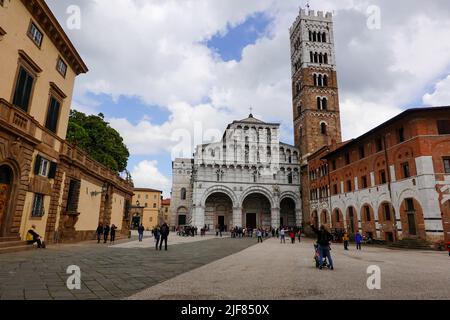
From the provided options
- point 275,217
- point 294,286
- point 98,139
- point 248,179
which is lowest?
point 294,286

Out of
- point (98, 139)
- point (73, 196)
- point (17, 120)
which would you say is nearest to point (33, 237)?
point (73, 196)

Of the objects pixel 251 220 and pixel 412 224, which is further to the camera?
pixel 251 220

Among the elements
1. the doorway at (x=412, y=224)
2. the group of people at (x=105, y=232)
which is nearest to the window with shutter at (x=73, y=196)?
the group of people at (x=105, y=232)

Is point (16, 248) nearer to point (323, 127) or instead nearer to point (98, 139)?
point (98, 139)

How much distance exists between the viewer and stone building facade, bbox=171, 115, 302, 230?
45.2 m

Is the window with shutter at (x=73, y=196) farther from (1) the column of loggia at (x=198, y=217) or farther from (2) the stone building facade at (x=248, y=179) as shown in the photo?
(2) the stone building facade at (x=248, y=179)

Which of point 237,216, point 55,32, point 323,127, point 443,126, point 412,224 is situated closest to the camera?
point 55,32

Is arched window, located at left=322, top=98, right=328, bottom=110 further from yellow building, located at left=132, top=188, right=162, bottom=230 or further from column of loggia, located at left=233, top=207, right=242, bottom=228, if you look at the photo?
yellow building, located at left=132, top=188, right=162, bottom=230

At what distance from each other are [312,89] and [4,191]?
1892 inches

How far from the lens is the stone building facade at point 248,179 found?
148ft

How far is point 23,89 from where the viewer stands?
12.4 m

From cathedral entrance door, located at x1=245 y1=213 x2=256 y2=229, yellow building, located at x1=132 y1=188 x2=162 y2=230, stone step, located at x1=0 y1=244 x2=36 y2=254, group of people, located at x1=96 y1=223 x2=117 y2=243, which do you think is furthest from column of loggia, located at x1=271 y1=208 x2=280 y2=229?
yellow building, located at x1=132 y1=188 x2=162 y2=230

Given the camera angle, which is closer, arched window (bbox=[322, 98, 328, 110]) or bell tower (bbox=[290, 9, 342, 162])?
bell tower (bbox=[290, 9, 342, 162])
